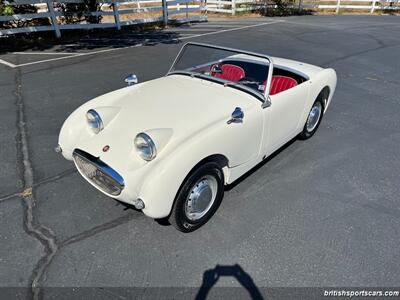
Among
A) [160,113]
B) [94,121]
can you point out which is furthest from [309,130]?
[94,121]

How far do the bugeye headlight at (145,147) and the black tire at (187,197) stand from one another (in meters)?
0.37

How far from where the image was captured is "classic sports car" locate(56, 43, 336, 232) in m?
2.33

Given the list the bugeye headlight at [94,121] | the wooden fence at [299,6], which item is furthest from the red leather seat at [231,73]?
the wooden fence at [299,6]

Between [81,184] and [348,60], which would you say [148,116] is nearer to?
[81,184]

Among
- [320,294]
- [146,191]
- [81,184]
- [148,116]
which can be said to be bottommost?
[320,294]

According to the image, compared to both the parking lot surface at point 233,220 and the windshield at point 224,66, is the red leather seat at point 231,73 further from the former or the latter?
the parking lot surface at point 233,220

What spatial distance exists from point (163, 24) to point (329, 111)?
1105 centimetres

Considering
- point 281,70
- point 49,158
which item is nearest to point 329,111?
point 281,70

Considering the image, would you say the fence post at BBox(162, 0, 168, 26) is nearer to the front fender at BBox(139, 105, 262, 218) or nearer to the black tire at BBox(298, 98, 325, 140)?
the black tire at BBox(298, 98, 325, 140)

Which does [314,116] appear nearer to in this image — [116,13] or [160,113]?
[160,113]

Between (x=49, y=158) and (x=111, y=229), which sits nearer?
(x=111, y=229)

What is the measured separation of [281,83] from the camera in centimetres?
368

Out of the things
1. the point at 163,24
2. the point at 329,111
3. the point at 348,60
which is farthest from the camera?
the point at 163,24

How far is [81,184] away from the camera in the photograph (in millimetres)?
3299
